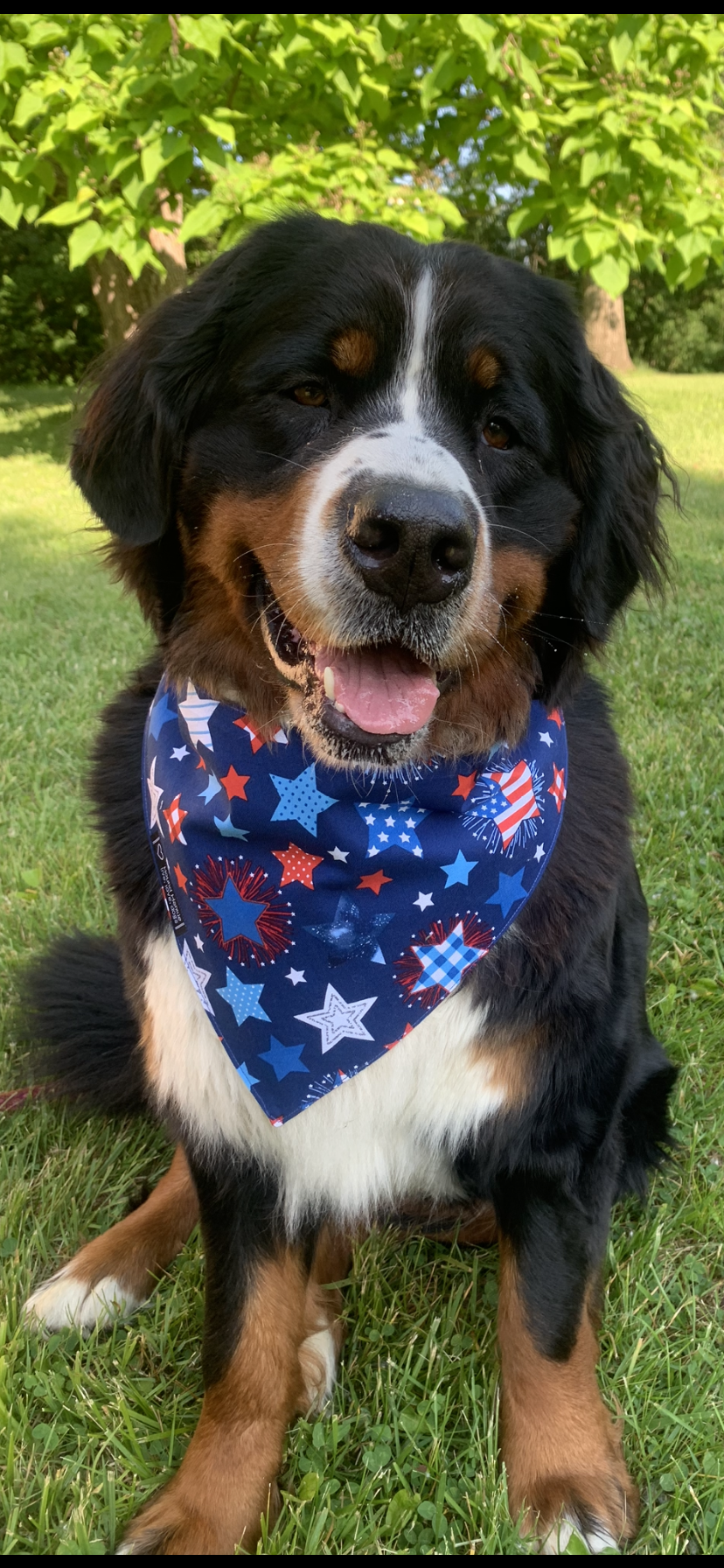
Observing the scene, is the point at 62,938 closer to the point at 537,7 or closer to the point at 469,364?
the point at 469,364

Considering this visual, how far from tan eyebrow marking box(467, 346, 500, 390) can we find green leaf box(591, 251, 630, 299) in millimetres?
4781

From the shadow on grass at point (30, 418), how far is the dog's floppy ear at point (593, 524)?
27.6ft

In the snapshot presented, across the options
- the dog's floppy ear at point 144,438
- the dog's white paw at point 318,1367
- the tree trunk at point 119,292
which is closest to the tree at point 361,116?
the tree trunk at point 119,292

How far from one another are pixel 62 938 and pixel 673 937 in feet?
5.05

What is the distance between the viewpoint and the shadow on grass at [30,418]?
1243cm

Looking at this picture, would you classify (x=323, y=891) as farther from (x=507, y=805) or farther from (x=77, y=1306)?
(x=77, y=1306)

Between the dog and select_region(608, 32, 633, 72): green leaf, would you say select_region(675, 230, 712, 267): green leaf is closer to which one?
select_region(608, 32, 633, 72): green leaf

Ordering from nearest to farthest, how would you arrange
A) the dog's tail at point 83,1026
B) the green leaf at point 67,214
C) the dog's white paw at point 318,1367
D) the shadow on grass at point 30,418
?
the dog's white paw at point 318,1367
the dog's tail at point 83,1026
the green leaf at point 67,214
the shadow on grass at point 30,418

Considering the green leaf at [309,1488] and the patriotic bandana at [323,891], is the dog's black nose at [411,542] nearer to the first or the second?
the patriotic bandana at [323,891]

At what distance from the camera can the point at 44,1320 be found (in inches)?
71.3

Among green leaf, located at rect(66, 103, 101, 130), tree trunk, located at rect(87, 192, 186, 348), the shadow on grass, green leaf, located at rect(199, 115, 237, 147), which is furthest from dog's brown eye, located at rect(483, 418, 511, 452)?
tree trunk, located at rect(87, 192, 186, 348)

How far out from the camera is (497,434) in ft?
5.48

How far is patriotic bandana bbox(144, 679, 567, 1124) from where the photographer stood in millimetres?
1627

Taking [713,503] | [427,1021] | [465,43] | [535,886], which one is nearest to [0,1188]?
[427,1021]
